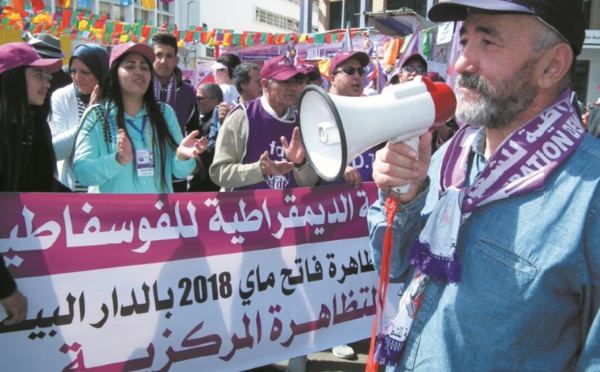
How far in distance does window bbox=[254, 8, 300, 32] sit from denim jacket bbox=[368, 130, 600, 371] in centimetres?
6574

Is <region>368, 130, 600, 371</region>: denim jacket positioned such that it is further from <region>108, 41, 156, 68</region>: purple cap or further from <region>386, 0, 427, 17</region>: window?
<region>386, 0, 427, 17</region>: window

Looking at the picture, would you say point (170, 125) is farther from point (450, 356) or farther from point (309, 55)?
point (309, 55)

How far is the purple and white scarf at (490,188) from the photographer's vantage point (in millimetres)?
1229

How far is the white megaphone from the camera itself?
1223mm

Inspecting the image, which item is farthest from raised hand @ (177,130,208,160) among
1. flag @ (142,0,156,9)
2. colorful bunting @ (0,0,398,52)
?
flag @ (142,0,156,9)

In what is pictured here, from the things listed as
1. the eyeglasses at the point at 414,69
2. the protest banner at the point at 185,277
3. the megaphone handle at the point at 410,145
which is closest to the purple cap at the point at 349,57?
the eyeglasses at the point at 414,69

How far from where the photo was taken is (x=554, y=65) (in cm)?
133

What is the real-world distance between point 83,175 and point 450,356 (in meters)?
2.31

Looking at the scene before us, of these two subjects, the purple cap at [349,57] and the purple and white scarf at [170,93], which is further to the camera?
the purple and white scarf at [170,93]

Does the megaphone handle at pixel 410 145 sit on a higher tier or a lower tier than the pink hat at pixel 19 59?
lower

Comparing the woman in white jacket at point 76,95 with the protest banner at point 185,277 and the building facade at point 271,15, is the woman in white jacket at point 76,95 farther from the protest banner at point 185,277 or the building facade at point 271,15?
the building facade at point 271,15

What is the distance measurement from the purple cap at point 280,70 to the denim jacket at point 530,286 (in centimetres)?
245

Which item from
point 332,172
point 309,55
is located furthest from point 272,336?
point 309,55

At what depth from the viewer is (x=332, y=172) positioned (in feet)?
4.18
